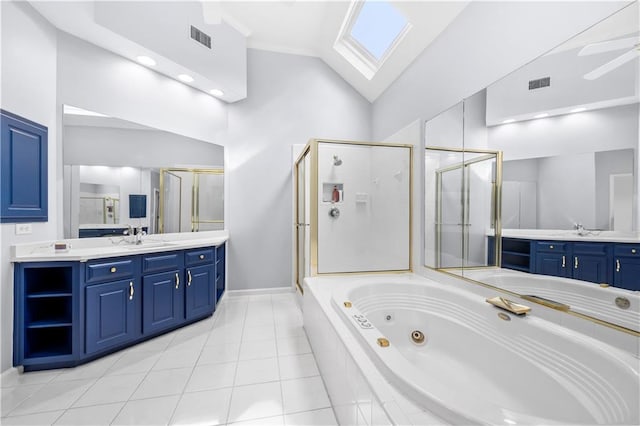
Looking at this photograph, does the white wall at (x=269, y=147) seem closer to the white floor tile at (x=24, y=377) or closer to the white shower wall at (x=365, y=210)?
the white shower wall at (x=365, y=210)

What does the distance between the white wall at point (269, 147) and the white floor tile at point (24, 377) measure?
1.90m

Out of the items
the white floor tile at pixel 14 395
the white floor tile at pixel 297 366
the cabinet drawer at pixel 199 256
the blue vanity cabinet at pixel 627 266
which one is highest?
the blue vanity cabinet at pixel 627 266

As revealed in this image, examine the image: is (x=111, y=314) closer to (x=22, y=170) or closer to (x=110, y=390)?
(x=110, y=390)

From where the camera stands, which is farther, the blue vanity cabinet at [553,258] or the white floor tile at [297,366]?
the white floor tile at [297,366]

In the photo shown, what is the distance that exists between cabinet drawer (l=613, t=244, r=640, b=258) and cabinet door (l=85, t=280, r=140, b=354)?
3100 mm

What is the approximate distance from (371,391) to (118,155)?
2996 mm

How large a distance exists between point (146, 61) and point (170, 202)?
Answer: 1459 millimetres

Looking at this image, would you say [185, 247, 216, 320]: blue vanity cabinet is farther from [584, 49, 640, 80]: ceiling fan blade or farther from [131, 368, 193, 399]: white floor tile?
[584, 49, 640, 80]: ceiling fan blade

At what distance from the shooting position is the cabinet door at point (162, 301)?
2275mm

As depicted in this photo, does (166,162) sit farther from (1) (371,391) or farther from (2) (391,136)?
(1) (371,391)

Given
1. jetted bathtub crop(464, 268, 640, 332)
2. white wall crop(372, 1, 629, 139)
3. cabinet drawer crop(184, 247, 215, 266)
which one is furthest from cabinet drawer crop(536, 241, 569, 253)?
cabinet drawer crop(184, 247, 215, 266)

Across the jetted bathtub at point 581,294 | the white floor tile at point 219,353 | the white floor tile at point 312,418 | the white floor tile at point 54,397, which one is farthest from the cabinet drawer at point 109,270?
the jetted bathtub at point 581,294

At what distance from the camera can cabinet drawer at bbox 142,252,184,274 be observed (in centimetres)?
229

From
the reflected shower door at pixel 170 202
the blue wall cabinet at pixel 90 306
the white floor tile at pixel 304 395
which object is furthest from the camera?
the reflected shower door at pixel 170 202
